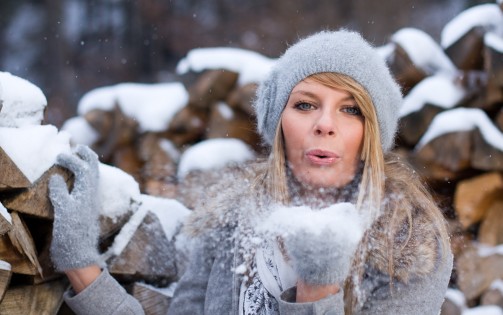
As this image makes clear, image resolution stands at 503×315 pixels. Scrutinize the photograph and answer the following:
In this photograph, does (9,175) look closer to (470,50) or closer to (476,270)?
(476,270)

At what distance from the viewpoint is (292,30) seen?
7691 mm

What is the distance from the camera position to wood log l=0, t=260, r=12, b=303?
1402 millimetres

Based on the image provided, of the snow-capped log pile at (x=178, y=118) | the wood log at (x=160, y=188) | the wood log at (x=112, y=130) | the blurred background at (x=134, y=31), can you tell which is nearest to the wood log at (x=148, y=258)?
the wood log at (x=160, y=188)

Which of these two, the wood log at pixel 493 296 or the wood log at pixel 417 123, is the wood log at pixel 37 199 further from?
the wood log at pixel 493 296

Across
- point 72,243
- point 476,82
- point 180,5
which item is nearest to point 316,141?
point 72,243

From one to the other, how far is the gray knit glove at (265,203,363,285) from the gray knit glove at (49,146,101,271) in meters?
0.55

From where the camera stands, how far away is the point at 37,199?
1487 mm

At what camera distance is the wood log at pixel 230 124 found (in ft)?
11.6

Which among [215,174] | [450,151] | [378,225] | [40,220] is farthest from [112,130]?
[378,225]

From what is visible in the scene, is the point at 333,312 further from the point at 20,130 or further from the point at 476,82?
the point at 476,82

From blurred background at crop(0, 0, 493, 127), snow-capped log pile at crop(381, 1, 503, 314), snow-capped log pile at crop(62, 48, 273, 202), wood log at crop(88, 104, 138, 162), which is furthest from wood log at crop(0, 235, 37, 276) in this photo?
blurred background at crop(0, 0, 493, 127)

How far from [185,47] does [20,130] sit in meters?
6.69

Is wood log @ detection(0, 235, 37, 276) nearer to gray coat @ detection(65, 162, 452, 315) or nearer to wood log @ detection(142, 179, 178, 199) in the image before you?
gray coat @ detection(65, 162, 452, 315)

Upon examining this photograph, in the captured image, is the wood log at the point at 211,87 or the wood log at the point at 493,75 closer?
the wood log at the point at 493,75
